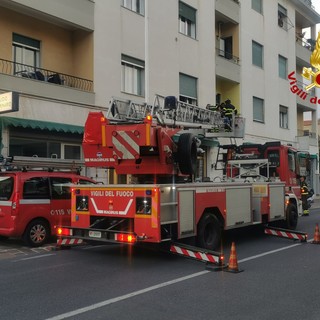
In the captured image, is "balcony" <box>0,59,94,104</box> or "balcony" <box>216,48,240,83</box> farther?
"balcony" <box>216,48,240,83</box>

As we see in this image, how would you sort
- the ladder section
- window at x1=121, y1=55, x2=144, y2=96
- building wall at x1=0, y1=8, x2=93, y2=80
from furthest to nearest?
1. window at x1=121, y1=55, x2=144, y2=96
2. building wall at x1=0, y1=8, x2=93, y2=80
3. the ladder section

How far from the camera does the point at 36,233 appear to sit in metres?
10.3

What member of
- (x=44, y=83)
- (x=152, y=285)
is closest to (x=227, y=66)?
(x=44, y=83)

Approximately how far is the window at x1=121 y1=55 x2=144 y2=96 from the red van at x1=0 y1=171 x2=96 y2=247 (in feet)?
27.5

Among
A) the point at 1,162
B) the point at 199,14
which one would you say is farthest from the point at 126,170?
the point at 199,14

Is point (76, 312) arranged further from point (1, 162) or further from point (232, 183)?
point (1, 162)

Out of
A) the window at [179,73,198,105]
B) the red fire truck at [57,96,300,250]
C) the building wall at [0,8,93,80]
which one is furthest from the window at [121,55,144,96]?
the red fire truck at [57,96,300,250]

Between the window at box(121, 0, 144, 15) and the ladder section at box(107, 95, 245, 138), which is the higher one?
the window at box(121, 0, 144, 15)

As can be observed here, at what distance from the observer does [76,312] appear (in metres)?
5.30

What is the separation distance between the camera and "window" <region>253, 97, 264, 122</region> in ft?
93.6

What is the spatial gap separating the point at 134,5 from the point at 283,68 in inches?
657

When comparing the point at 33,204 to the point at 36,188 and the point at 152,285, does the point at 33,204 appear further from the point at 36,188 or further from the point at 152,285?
the point at 152,285

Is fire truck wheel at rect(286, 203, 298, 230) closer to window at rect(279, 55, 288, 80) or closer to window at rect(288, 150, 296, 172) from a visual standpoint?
window at rect(288, 150, 296, 172)

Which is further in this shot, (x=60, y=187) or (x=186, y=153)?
(x=60, y=187)
